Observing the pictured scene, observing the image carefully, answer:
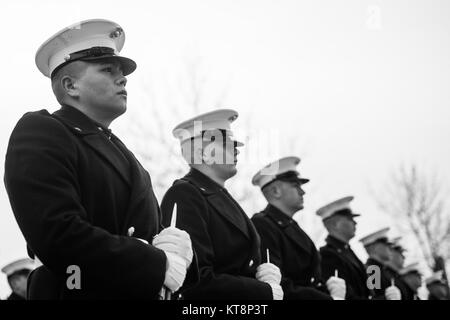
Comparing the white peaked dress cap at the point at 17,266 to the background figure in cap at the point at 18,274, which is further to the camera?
the white peaked dress cap at the point at 17,266

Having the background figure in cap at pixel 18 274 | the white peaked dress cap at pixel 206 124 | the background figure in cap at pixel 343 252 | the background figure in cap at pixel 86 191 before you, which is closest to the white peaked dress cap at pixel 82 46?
the background figure in cap at pixel 86 191

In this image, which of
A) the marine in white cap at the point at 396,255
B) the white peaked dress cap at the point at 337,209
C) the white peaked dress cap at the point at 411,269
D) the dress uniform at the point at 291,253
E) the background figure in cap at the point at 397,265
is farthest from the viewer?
the white peaked dress cap at the point at 411,269

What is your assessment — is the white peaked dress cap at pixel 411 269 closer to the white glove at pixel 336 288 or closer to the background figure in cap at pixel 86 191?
the white glove at pixel 336 288

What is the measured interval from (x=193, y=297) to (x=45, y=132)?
1.90 m

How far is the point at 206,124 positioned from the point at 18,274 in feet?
16.9

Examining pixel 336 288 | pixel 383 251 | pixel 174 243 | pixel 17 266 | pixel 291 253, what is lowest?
pixel 174 243

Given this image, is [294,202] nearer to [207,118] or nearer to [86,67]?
[207,118]

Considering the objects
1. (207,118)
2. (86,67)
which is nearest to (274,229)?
(207,118)

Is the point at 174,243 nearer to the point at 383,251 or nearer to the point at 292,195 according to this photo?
the point at 292,195

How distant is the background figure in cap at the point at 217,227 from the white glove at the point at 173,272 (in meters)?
1.20

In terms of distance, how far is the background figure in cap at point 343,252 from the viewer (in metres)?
8.63

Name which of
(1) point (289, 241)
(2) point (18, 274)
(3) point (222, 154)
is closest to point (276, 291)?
(3) point (222, 154)

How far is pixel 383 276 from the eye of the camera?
10.4 metres

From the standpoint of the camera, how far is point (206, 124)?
20.7 feet
